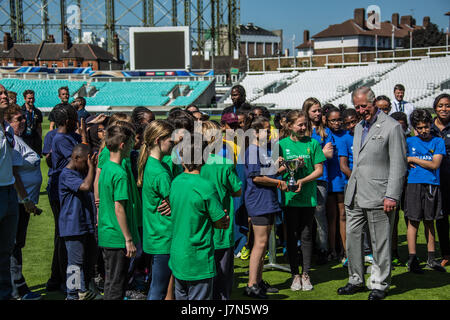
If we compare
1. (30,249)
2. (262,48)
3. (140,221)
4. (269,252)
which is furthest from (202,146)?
(262,48)

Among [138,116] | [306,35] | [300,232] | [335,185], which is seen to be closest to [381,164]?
[300,232]

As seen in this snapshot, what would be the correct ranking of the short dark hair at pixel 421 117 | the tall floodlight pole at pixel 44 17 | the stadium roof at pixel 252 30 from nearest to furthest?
the short dark hair at pixel 421 117 → the tall floodlight pole at pixel 44 17 → the stadium roof at pixel 252 30

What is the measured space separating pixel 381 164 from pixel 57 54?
3532 inches

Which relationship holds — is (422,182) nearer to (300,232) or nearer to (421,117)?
(421,117)

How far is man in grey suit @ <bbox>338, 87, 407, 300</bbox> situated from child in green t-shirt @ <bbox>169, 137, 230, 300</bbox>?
6.68 feet

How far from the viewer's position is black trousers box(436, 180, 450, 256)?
6.73m

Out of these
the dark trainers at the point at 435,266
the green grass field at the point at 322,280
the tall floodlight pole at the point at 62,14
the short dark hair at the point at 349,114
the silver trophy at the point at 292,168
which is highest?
the tall floodlight pole at the point at 62,14

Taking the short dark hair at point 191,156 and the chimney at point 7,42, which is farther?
the chimney at point 7,42

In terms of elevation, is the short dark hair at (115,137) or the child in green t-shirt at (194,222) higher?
the short dark hair at (115,137)

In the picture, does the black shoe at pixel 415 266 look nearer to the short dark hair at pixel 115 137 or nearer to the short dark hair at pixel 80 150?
the short dark hair at pixel 115 137

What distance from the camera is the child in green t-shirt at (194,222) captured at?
4062 mm

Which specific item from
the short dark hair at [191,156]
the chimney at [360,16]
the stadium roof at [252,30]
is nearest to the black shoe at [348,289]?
the short dark hair at [191,156]

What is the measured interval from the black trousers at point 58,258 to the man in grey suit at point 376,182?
299 centimetres

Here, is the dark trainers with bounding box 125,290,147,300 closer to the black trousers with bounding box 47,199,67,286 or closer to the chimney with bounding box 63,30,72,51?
the black trousers with bounding box 47,199,67,286
